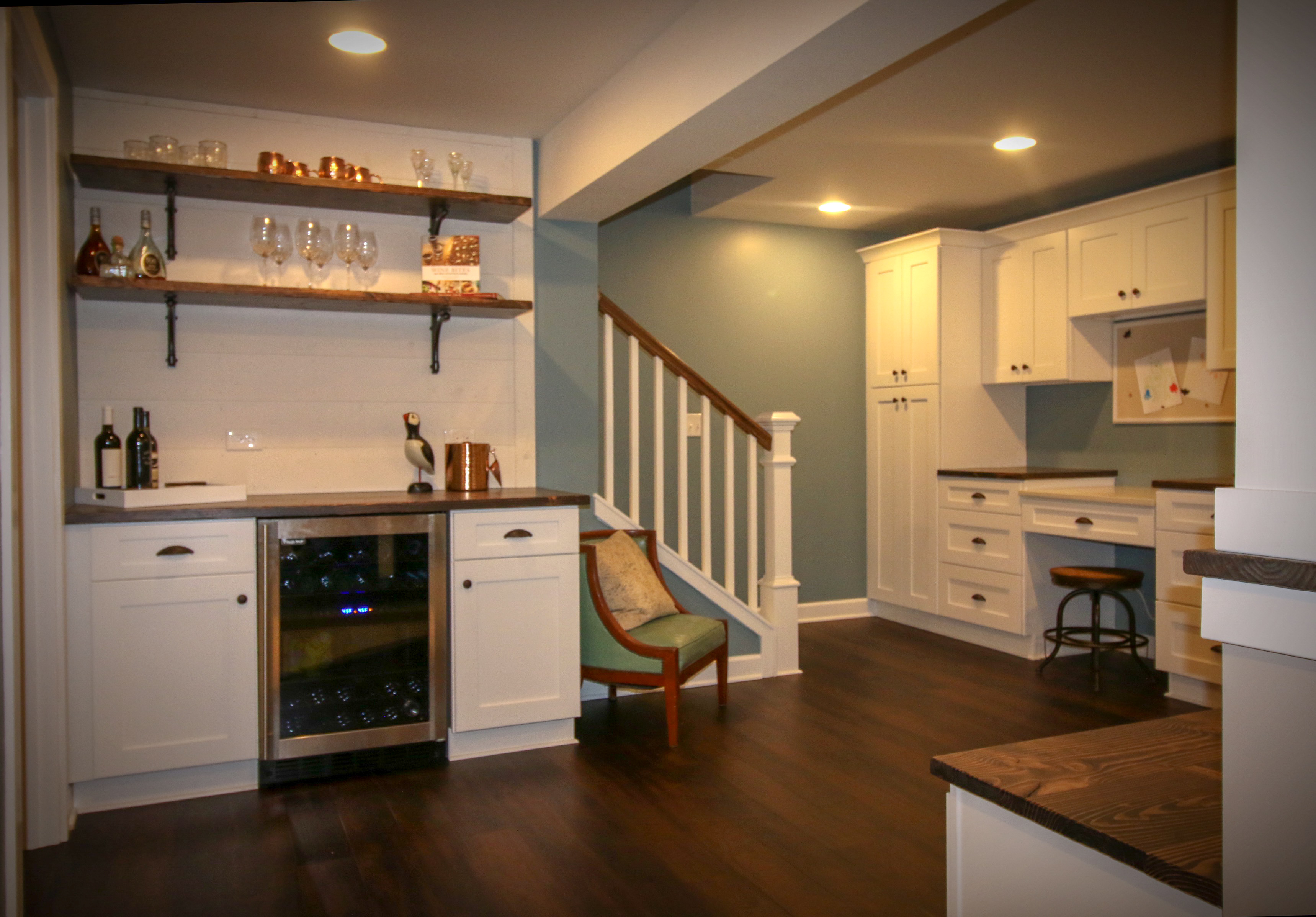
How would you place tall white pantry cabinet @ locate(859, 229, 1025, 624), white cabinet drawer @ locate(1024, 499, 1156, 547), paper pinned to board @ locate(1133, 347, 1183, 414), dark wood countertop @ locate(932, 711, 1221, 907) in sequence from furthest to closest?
tall white pantry cabinet @ locate(859, 229, 1025, 624) → paper pinned to board @ locate(1133, 347, 1183, 414) → white cabinet drawer @ locate(1024, 499, 1156, 547) → dark wood countertop @ locate(932, 711, 1221, 907)

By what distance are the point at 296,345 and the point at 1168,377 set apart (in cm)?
401

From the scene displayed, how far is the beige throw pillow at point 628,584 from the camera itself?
11.9 feet

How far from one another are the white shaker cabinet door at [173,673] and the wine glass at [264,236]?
114 centimetres

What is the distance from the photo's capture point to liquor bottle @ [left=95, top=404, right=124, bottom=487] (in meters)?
3.02

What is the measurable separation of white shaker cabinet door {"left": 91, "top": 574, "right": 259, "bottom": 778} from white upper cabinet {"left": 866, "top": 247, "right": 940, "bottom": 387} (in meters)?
3.73

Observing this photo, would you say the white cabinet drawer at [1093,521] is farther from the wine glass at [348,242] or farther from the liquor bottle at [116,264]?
the liquor bottle at [116,264]

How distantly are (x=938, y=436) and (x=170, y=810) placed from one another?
3998 mm

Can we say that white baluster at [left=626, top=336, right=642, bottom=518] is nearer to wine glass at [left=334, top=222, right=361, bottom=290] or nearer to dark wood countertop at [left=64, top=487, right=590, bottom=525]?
dark wood countertop at [left=64, top=487, right=590, bottom=525]

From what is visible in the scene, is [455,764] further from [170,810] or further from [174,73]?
[174,73]

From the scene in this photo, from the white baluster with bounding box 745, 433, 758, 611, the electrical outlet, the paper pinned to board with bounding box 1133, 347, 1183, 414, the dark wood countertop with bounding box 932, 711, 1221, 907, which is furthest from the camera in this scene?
the paper pinned to board with bounding box 1133, 347, 1183, 414

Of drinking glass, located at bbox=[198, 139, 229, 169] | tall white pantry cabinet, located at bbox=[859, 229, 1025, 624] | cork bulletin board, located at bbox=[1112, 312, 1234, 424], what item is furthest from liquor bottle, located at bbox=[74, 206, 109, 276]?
cork bulletin board, located at bbox=[1112, 312, 1234, 424]

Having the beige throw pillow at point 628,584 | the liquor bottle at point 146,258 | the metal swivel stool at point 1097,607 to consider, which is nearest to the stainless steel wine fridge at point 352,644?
the beige throw pillow at point 628,584

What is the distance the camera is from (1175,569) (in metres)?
3.86

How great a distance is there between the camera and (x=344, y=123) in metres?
3.63
